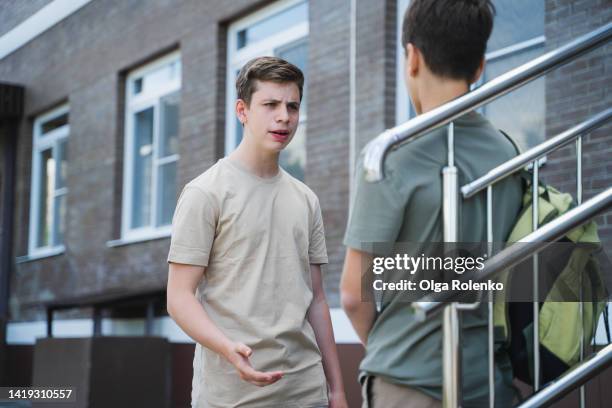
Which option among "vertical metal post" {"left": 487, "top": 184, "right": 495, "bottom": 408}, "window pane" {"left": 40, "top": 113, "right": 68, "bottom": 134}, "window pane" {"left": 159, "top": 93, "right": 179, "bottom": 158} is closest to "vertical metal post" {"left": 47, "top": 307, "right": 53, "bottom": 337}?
"window pane" {"left": 159, "top": 93, "right": 179, "bottom": 158}

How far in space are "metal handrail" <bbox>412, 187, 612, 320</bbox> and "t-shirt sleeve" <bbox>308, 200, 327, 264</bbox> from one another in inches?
25.6

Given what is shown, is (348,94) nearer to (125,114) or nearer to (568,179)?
(568,179)

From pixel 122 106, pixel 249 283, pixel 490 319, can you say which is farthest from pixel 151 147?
pixel 490 319

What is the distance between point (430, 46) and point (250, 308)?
0.80m

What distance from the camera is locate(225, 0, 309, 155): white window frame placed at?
7.51 meters

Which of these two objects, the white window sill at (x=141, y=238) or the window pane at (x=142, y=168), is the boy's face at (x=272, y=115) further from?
the window pane at (x=142, y=168)

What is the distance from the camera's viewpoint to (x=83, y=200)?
10.6 m

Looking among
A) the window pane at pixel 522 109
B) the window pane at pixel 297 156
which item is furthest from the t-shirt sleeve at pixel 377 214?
the window pane at pixel 297 156

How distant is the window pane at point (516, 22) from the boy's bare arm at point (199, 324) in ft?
11.2

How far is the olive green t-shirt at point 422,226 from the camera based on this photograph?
6.02ft

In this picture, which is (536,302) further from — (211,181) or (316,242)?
(211,181)

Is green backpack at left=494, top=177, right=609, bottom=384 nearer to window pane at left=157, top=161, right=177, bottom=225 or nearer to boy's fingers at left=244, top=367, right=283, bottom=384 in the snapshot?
boy's fingers at left=244, top=367, right=283, bottom=384

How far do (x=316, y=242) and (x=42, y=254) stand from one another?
9.34 meters

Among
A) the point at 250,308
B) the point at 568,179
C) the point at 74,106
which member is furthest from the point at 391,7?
the point at 74,106
